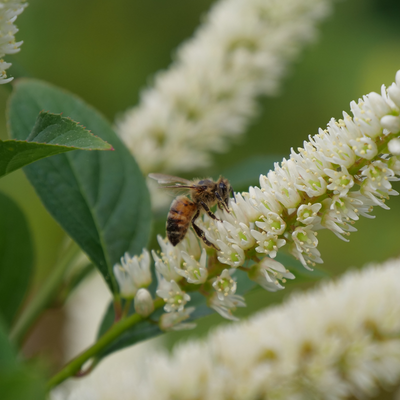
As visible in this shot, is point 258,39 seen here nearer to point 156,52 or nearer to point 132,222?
point 132,222

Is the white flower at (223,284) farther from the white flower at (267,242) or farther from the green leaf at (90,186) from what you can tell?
the green leaf at (90,186)

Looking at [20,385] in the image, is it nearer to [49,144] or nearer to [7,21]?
[49,144]

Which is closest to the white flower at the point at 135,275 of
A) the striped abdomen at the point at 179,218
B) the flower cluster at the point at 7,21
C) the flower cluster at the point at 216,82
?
the striped abdomen at the point at 179,218

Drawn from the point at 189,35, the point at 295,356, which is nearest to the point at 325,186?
the point at 295,356

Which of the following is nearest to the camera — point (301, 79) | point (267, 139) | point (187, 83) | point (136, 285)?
point (136, 285)

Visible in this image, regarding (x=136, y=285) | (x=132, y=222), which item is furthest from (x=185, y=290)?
(x=132, y=222)

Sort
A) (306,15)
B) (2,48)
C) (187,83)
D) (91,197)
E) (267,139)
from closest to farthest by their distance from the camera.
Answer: (2,48)
(91,197)
(187,83)
(306,15)
(267,139)
